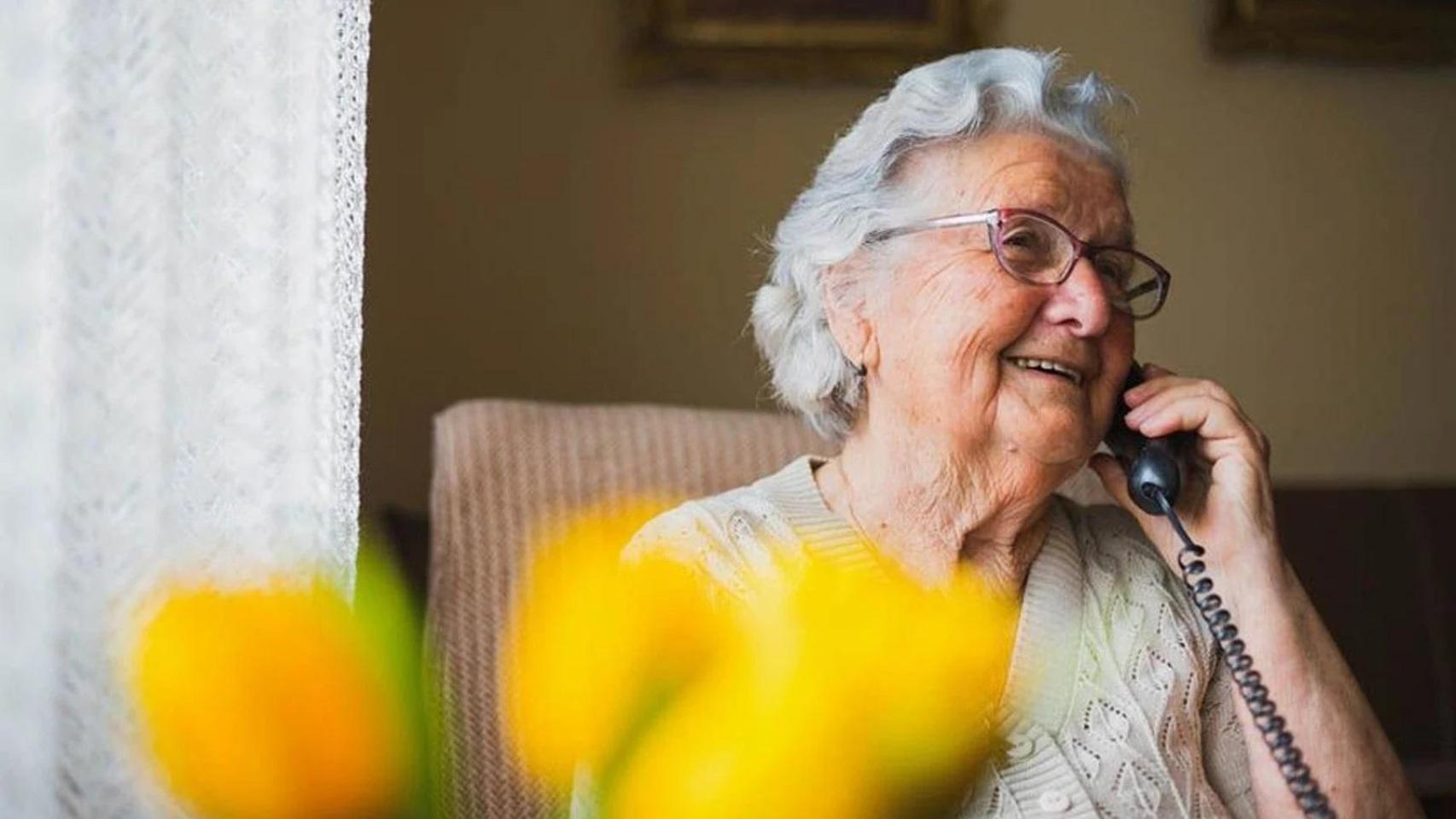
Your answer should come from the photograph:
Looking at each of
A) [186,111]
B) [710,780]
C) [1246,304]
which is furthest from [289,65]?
[1246,304]

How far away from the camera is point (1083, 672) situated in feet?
4.28

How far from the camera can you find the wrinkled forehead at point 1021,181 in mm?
1282

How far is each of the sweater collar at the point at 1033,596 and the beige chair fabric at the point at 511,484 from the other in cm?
28

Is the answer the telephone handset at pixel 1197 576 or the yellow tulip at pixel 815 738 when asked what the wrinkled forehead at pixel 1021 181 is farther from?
the yellow tulip at pixel 815 738

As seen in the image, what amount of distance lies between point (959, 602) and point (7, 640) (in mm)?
764

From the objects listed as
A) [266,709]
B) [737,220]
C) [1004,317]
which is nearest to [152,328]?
[266,709]

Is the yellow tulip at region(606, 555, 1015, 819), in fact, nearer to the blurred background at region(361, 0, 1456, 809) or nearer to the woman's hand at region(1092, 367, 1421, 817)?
the woman's hand at region(1092, 367, 1421, 817)

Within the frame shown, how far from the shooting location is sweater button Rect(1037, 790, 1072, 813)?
1.21 meters

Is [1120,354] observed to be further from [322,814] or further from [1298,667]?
[322,814]

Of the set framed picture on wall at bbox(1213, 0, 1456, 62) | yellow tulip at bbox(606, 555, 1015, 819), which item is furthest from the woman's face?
framed picture on wall at bbox(1213, 0, 1456, 62)

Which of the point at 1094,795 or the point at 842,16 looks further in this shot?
the point at 842,16

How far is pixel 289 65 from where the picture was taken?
860 mm

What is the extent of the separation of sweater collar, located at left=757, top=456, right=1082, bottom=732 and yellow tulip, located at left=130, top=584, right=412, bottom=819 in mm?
547

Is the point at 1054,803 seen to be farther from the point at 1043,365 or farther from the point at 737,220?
the point at 737,220
